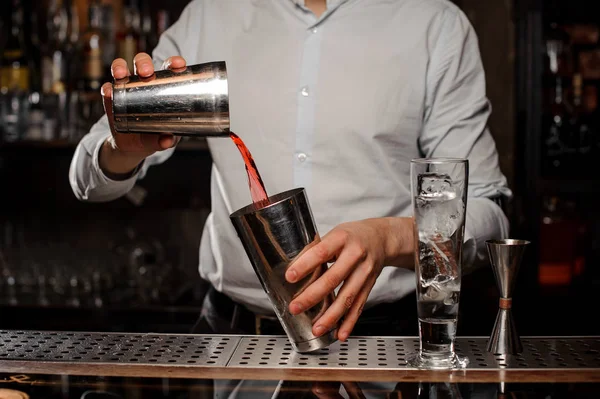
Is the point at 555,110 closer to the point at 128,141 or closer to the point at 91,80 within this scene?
the point at 91,80

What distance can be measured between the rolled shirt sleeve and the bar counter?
1.26 feet

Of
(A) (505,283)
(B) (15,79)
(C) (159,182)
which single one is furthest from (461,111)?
(B) (15,79)

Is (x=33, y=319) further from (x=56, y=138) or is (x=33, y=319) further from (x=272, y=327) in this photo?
(x=272, y=327)

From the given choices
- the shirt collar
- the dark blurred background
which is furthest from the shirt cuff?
the dark blurred background

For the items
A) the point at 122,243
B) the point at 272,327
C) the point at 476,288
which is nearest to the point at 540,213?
the point at 476,288

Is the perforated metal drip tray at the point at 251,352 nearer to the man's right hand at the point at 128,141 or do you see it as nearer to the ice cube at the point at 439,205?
the ice cube at the point at 439,205

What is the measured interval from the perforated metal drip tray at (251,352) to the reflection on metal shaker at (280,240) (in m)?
0.11

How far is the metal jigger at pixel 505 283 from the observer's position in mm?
1115

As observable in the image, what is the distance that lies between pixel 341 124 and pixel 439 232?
26.4 inches

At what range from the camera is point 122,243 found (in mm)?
3227

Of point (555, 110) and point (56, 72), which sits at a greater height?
point (56, 72)

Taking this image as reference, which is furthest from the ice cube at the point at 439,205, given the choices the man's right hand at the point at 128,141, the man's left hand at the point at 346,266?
the man's right hand at the point at 128,141

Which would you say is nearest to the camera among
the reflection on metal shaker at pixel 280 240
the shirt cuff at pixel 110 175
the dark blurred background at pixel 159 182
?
the reflection on metal shaker at pixel 280 240

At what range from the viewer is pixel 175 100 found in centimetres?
115
